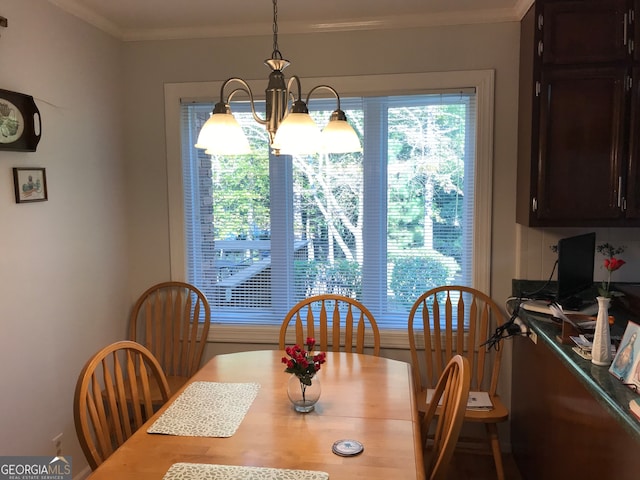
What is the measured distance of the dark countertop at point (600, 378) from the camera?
53.6 inches

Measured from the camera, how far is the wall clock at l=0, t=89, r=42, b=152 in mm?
2057

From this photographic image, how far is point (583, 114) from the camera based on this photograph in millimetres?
2355

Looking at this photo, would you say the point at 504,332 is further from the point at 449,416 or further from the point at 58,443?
the point at 58,443

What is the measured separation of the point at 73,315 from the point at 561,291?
2.42 meters

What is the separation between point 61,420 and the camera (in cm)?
246

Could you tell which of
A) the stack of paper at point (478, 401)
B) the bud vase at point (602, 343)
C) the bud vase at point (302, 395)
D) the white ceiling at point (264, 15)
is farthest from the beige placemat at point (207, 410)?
the white ceiling at point (264, 15)

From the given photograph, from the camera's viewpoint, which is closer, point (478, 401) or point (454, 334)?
point (478, 401)

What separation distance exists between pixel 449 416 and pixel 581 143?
1510 millimetres

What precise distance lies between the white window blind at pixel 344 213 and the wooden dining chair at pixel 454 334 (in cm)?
13

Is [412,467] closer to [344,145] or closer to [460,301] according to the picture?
[344,145]

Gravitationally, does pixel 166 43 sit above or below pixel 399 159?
above

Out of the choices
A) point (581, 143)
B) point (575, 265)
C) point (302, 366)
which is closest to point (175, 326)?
point (302, 366)

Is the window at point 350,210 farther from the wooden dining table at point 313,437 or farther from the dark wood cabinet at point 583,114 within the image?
the wooden dining table at point 313,437

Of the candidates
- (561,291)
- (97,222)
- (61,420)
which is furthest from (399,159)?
(61,420)
